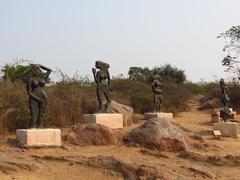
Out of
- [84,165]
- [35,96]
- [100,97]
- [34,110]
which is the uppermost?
[100,97]

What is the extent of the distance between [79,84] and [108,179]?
10.4 meters

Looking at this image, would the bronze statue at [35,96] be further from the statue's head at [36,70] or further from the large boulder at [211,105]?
the large boulder at [211,105]

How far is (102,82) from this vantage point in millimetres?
14320

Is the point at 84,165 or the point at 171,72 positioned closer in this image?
the point at 84,165

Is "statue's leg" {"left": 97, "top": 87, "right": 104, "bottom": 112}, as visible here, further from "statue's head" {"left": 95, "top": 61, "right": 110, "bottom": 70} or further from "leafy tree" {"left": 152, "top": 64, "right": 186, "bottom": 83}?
"leafy tree" {"left": 152, "top": 64, "right": 186, "bottom": 83}

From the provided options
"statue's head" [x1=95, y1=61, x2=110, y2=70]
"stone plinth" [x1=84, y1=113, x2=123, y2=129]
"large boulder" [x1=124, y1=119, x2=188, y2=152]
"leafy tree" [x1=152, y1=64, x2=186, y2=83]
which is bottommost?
"large boulder" [x1=124, y1=119, x2=188, y2=152]

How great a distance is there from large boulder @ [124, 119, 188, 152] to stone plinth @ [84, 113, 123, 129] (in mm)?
1912

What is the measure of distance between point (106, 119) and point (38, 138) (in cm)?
356

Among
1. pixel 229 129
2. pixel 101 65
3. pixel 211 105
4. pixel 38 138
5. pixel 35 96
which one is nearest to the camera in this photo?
pixel 38 138

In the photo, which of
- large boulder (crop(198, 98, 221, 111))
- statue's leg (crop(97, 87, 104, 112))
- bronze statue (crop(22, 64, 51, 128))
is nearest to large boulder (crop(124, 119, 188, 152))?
bronze statue (crop(22, 64, 51, 128))

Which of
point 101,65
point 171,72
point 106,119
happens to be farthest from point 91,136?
point 171,72

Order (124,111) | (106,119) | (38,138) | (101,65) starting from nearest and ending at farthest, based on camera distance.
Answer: (38,138), (106,119), (101,65), (124,111)

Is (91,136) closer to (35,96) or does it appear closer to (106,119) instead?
(35,96)

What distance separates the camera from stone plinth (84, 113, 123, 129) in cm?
1377
